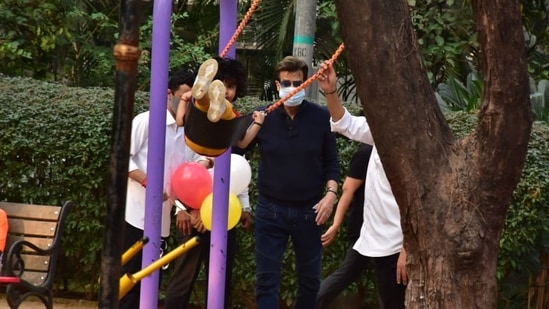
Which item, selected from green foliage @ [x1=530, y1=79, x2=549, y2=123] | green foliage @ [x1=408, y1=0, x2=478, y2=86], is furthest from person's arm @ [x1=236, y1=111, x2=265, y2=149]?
green foliage @ [x1=408, y1=0, x2=478, y2=86]

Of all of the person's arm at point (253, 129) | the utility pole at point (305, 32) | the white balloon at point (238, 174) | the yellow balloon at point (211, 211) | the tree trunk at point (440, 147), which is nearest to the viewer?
the tree trunk at point (440, 147)

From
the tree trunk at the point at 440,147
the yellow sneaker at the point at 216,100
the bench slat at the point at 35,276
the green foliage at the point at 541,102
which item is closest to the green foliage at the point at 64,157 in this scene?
the bench slat at the point at 35,276

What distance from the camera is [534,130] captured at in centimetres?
773

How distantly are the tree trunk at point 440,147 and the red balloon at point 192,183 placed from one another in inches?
69.2

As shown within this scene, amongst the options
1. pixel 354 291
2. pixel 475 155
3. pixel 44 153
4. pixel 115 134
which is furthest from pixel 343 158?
pixel 115 134

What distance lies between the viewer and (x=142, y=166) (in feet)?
21.4

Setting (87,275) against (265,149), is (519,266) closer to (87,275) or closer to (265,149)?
(265,149)

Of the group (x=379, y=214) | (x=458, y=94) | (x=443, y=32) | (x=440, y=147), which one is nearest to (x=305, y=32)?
(x=458, y=94)

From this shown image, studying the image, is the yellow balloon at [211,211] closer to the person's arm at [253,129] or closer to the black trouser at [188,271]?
the person's arm at [253,129]

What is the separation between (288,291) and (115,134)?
16.4ft

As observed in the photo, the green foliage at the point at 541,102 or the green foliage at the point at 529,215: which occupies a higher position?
the green foliage at the point at 541,102

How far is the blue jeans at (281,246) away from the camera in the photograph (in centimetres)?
654

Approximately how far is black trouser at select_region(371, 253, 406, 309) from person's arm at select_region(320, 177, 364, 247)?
374 mm

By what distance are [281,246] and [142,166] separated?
943mm
